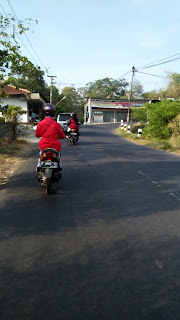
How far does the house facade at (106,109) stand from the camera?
196ft

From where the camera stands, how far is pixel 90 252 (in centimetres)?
349

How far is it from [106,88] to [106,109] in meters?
29.1

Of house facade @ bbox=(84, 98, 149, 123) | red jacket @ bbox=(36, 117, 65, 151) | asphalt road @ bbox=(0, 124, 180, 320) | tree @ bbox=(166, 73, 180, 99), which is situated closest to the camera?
asphalt road @ bbox=(0, 124, 180, 320)

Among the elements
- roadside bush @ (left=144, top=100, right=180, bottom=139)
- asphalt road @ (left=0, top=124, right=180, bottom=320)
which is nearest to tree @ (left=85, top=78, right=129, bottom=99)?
roadside bush @ (left=144, top=100, right=180, bottom=139)

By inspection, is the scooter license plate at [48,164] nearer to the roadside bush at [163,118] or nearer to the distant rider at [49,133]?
the distant rider at [49,133]

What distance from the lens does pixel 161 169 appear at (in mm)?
9266

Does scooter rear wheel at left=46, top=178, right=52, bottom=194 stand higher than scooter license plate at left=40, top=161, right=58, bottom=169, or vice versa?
scooter license plate at left=40, top=161, right=58, bottom=169

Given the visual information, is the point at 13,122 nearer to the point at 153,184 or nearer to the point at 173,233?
the point at 153,184

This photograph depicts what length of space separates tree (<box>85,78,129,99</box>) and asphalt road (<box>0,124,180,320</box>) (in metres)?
83.0

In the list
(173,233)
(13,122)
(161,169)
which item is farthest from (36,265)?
(13,122)

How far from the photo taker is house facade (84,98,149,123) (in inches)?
2354

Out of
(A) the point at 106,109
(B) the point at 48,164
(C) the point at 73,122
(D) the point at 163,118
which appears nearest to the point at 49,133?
(B) the point at 48,164

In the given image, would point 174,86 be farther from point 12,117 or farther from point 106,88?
point 12,117

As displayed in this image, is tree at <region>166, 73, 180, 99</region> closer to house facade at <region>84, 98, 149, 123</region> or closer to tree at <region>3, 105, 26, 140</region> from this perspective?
house facade at <region>84, 98, 149, 123</region>
